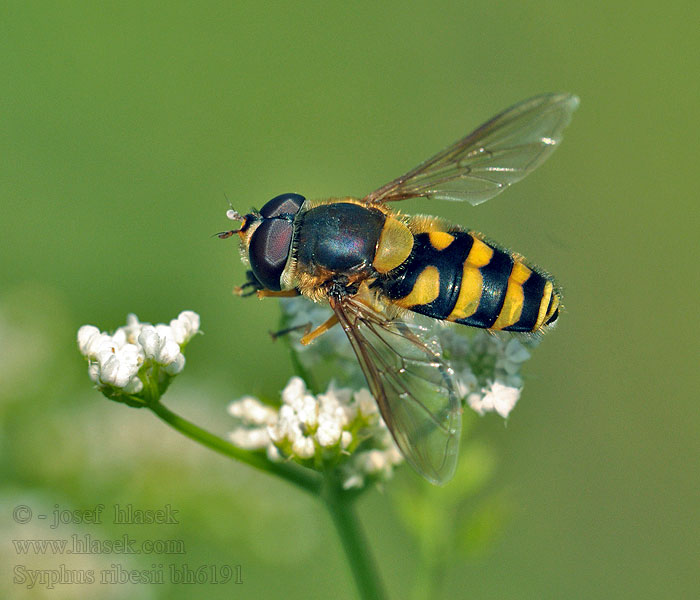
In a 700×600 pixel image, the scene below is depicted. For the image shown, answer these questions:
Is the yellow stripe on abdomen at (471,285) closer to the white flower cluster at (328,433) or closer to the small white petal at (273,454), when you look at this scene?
the white flower cluster at (328,433)

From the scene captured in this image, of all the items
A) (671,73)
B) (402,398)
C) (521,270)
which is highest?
(671,73)

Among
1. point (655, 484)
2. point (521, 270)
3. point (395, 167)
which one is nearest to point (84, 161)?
point (395, 167)

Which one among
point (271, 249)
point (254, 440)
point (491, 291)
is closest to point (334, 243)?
point (271, 249)

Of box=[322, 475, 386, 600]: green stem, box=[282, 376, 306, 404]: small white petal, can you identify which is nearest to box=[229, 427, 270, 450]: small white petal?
box=[282, 376, 306, 404]: small white petal

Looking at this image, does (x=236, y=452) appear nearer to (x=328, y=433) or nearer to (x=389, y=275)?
(x=328, y=433)

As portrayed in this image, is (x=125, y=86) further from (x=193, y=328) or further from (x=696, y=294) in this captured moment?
(x=696, y=294)

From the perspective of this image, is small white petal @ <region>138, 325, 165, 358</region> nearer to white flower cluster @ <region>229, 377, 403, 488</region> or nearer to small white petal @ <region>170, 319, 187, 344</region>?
small white petal @ <region>170, 319, 187, 344</region>
